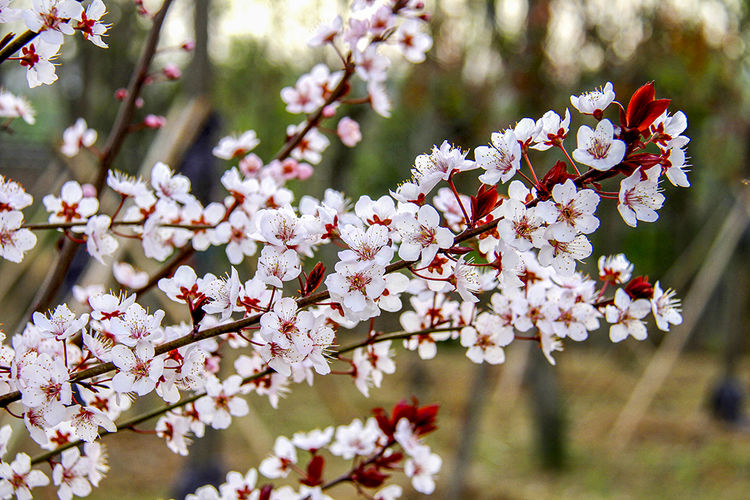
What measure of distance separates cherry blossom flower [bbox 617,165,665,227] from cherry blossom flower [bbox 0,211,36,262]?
56 cm

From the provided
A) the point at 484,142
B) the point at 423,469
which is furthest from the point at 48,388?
the point at 484,142

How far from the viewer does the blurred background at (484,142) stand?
9.09 ft

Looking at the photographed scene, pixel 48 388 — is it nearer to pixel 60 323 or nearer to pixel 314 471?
pixel 60 323

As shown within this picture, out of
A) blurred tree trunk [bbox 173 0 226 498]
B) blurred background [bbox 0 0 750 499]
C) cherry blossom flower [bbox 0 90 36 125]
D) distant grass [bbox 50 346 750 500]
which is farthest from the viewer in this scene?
distant grass [bbox 50 346 750 500]

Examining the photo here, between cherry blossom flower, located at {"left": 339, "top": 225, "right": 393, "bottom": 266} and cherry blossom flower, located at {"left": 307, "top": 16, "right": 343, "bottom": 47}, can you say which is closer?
cherry blossom flower, located at {"left": 339, "top": 225, "right": 393, "bottom": 266}

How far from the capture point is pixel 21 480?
0.66 metres

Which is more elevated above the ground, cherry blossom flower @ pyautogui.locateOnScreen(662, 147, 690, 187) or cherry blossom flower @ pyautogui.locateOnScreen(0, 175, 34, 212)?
cherry blossom flower @ pyautogui.locateOnScreen(662, 147, 690, 187)

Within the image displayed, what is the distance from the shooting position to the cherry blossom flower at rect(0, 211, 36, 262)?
0.65m

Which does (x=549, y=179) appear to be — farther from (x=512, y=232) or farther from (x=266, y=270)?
(x=266, y=270)

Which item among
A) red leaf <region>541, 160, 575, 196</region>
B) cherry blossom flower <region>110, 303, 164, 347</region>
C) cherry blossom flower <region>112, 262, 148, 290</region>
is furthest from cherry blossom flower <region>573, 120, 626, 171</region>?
cherry blossom flower <region>112, 262, 148, 290</region>

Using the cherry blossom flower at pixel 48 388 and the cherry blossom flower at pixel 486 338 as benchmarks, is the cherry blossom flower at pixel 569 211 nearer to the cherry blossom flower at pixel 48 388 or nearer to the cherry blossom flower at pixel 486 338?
the cherry blossom flower at pixel 486 338

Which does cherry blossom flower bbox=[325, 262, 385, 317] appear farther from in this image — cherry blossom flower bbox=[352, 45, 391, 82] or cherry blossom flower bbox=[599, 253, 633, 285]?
A: cherry blossom flower bbox=[352, 45, 391, 82]

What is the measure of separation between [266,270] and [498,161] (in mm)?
209

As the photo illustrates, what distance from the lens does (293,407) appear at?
479 centimetres
